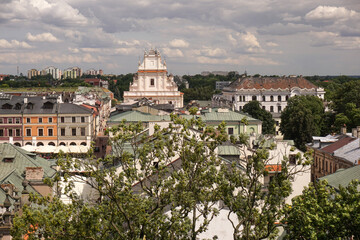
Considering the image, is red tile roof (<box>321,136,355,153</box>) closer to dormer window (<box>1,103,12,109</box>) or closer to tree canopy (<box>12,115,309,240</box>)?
tree canopy (<box>12,115,309,240</box>)

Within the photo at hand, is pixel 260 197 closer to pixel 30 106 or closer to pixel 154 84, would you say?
pixel 30 106

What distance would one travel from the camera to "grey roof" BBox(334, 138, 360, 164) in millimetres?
44094

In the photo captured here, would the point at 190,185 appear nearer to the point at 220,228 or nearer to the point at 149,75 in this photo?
the point at 220,228

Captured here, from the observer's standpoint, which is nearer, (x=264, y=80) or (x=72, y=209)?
(x=72, y=209)

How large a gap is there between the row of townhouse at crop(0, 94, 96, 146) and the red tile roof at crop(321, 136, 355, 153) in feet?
118

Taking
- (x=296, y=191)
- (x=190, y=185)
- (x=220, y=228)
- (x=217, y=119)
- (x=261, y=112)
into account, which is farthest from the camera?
(x=261, y=112)

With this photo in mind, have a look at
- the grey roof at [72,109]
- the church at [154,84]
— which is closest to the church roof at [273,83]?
the church at [154,84]

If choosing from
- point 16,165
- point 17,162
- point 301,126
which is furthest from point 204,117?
point 16,165

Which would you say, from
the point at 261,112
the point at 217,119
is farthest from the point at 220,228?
the point at 261,112

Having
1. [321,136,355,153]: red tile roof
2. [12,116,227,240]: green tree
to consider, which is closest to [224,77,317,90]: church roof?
[321,136,355,153]: red tile roof

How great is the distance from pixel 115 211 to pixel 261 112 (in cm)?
8791

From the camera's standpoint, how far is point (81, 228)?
17.8 m

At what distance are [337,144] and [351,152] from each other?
203 inches

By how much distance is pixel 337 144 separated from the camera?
51031 millimetres
